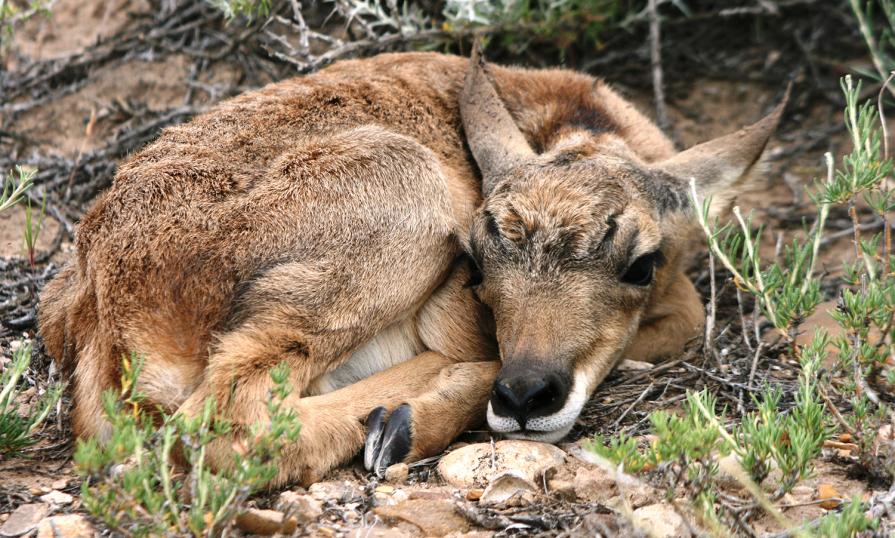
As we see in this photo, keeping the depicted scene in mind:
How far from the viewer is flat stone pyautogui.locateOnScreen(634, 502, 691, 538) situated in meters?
3.70

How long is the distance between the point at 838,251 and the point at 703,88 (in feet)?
7.00

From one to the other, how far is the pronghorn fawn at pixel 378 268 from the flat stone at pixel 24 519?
561mm

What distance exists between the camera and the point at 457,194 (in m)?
5.78

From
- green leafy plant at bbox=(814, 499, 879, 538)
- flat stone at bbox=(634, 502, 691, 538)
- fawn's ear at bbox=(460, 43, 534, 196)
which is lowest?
flat stone at bbox=(634, 502, 691, 538)

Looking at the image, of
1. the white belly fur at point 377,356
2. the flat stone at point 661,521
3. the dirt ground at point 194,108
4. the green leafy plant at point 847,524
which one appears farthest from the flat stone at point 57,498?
the green leafy plant at point 847,524

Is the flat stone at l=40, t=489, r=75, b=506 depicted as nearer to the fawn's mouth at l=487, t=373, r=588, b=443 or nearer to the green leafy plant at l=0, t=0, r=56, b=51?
the fawn's mouth at l=487, t=373, r=588, b=443

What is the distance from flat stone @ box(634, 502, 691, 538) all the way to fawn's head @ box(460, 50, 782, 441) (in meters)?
0.81

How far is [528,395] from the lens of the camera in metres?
4.57

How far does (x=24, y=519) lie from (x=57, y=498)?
0.76 feet

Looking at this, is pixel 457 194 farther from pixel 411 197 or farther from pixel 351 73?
pixel 351 73

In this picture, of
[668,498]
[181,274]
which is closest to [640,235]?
[668,498]

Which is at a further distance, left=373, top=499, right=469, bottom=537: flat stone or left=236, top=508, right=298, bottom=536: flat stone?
left=373, top=499, right=469, bottom=537: flat stone

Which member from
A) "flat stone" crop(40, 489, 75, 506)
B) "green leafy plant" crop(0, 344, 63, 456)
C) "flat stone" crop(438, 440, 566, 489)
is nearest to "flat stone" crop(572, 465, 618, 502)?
"flat stone" crop(438, 440, 566, 489)

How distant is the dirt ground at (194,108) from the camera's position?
553cm
